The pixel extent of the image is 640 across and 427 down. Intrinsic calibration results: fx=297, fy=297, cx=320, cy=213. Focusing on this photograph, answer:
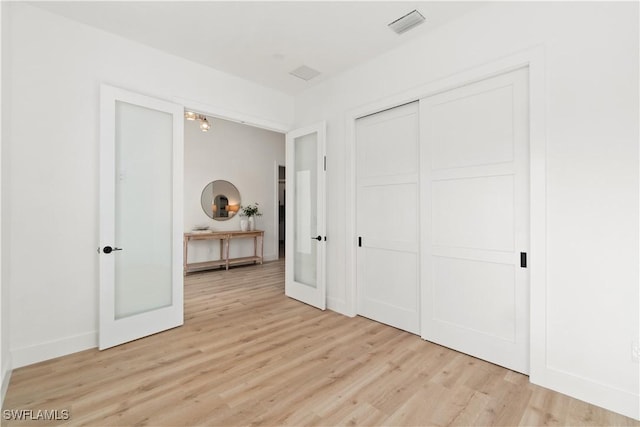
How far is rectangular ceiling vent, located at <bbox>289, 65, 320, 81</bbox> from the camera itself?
11.8 ft

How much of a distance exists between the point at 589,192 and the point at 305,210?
2.98 m

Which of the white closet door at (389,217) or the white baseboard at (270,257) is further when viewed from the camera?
the white baseboard at (270,257)

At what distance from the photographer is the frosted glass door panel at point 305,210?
406 cm

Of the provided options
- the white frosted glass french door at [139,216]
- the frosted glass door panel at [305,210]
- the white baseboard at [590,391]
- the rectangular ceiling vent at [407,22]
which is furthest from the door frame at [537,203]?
the white frosted glass french door at [139,216]

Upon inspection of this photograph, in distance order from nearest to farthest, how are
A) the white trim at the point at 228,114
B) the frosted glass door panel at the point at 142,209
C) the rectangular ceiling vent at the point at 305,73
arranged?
the frosted glass door panel at the point at 142,209 → the white trim at the point at 228,114 → the rectangular ceiling vent at the point at 305,73

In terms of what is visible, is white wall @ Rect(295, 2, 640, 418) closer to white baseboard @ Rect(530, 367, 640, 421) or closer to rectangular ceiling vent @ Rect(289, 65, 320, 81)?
white baseboard @ Rect(530, 367, 640, 421)

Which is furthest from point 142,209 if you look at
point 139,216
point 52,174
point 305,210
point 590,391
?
point 590,391

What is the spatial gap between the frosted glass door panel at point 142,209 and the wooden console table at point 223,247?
2.62 metres

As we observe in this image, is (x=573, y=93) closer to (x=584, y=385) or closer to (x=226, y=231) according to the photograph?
(x=584, y=385)

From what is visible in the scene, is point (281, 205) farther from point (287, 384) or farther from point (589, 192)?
point (589, 192)

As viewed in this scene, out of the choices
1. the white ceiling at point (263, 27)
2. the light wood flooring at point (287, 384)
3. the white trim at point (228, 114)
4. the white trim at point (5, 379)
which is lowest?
the light wood flooring at point (287, 384)

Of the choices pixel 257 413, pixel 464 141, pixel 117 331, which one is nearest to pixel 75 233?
pixel 117 331

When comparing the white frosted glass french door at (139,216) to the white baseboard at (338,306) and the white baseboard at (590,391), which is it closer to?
the white baseboard at (338,306)

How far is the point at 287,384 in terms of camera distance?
2.18 meters
